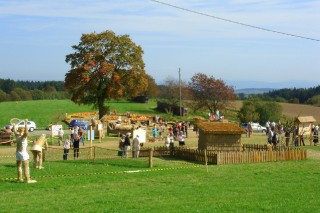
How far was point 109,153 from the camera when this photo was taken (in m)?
32.8

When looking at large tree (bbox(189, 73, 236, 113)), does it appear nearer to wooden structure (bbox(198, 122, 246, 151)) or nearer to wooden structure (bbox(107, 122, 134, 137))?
wooden structure (bbox(107, 122, 134, 137))

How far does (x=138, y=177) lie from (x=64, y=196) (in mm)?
5597

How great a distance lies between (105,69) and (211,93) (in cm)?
2436

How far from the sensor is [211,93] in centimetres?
7500

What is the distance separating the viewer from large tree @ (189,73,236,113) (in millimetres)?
74250

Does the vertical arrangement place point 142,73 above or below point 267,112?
above

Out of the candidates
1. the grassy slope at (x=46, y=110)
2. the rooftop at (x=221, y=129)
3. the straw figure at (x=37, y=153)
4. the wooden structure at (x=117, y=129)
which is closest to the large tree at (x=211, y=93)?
the grassy slope at (x=46, y=110)

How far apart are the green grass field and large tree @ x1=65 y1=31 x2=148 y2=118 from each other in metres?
27.3

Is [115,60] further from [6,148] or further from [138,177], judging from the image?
[138,177]

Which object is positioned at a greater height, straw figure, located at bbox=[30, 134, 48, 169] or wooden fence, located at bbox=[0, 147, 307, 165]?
straw figure, located at bbox=[30, 134, 48, 169]

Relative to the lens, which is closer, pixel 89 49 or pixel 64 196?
pixel 64 196

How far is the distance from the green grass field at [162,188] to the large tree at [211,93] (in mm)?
45541

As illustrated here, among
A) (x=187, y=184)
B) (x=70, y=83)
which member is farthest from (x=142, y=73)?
(x=187, y=184)

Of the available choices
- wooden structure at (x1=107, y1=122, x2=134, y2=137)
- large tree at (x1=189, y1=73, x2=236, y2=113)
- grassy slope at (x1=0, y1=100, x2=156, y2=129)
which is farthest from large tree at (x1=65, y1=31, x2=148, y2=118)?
large tree at (x1=189, y1=73, x2=236, y2=113)
